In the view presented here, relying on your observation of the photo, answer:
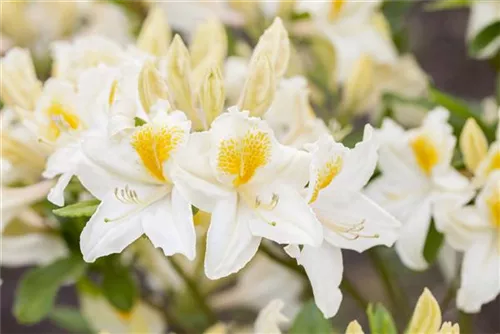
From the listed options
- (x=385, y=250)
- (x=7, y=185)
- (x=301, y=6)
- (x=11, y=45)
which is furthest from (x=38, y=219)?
(x=385, y=250)

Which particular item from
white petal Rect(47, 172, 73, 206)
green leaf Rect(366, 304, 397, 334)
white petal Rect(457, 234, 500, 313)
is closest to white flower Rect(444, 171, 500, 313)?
white petal Rect(457, 234, 500, 313)

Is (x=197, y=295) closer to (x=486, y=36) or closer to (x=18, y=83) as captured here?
(x=18, y=83)

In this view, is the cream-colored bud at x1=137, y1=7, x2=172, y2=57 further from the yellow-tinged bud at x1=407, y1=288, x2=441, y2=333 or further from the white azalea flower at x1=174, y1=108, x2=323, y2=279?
the yellow-tinged bud at x1=407, y1=288, x2=441, y2=333

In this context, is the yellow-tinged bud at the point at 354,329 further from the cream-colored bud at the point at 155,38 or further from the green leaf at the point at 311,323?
the cream-colored bud at the point at 155,38

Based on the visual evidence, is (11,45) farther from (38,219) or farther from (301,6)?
(301,6)

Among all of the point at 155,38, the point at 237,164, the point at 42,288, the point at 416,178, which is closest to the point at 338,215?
the point at 237,164

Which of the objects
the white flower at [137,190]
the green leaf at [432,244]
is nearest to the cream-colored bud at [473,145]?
the green leaf at [432,244]
